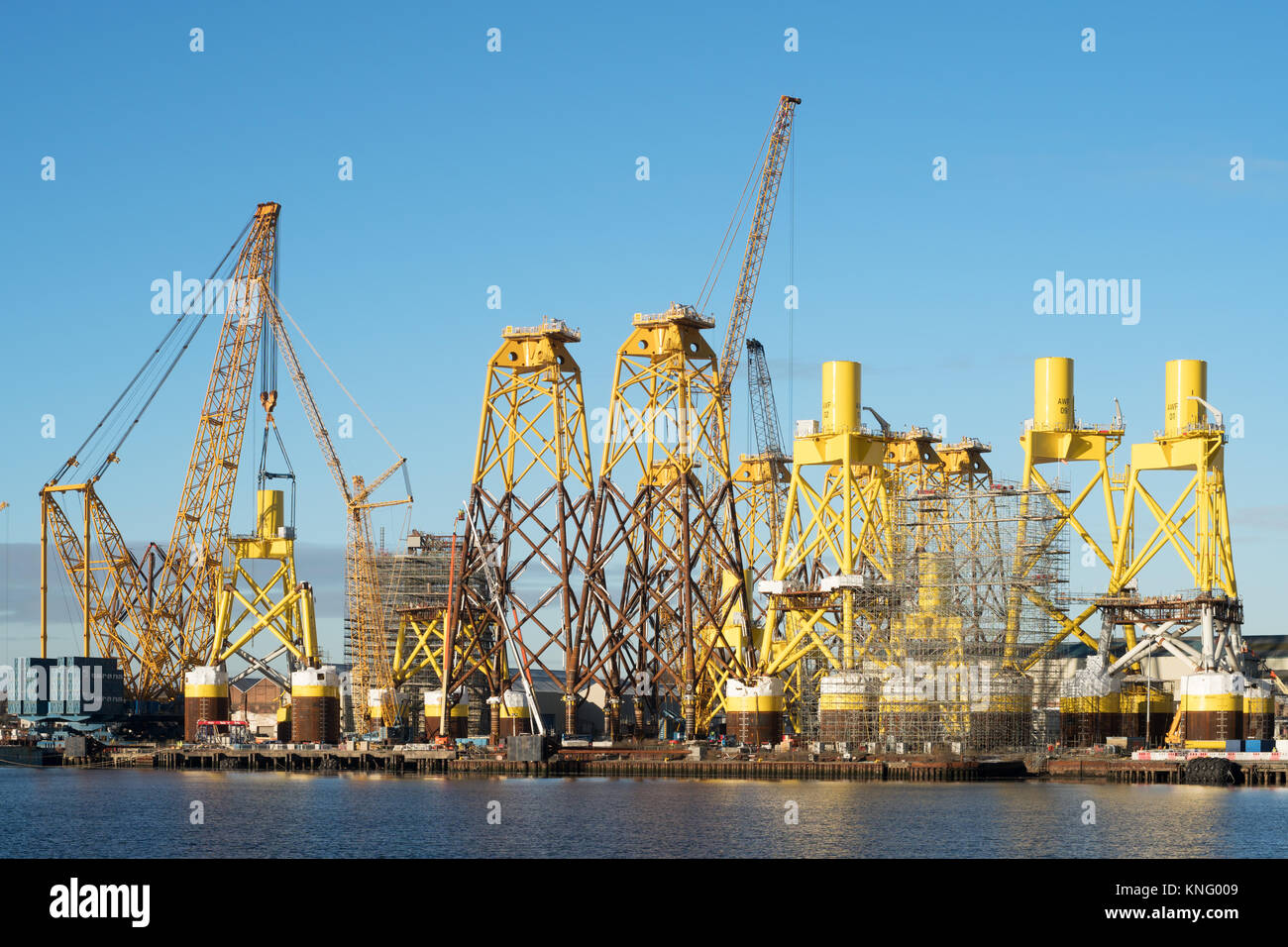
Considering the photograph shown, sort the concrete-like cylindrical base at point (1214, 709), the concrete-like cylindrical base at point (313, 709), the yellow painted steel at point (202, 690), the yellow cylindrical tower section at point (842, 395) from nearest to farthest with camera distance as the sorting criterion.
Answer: the concrete-like cylindrical base at point (1214, 709), the yellow cylindrical tower section at point (842, 395), the concrete-like cylindrical base at point (313, 709), the yellow painted steel at point (202, 690)

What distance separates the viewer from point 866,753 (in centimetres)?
11750

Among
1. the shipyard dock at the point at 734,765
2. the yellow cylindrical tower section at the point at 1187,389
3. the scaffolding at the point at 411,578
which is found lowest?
the shipyard dock at the point at 734,765

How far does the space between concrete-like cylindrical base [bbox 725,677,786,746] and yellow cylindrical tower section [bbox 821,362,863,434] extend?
61.9 feet

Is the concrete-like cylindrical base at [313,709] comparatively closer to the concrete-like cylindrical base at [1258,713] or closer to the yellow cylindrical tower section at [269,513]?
the yellow cylindrical tower section at [269,513]

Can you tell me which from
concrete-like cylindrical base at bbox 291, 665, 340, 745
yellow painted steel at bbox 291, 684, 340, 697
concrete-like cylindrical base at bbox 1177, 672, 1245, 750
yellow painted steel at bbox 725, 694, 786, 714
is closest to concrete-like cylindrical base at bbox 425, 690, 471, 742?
concrete-like cylindrical base at bbox 291, 665, 340, 745

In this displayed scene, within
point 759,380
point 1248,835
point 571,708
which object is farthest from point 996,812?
point 759,380

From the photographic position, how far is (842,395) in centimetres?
12369

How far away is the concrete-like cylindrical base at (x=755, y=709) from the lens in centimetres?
12575

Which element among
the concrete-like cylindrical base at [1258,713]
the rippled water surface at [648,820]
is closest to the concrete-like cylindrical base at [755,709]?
the rippled water surface at [648,820]

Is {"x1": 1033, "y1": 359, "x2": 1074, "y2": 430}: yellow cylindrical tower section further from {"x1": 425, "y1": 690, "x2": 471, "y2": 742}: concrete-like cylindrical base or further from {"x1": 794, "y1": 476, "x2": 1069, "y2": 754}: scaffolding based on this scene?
{"x1": 425, "y1": 690, "x2": 471, "y2": 742}: concrete-like cylindrical base

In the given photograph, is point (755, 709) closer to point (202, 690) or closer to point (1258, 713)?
point (1258, 713)

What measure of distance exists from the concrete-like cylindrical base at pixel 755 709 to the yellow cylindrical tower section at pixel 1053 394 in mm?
26757

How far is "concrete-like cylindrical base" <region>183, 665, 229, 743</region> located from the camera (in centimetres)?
15725
